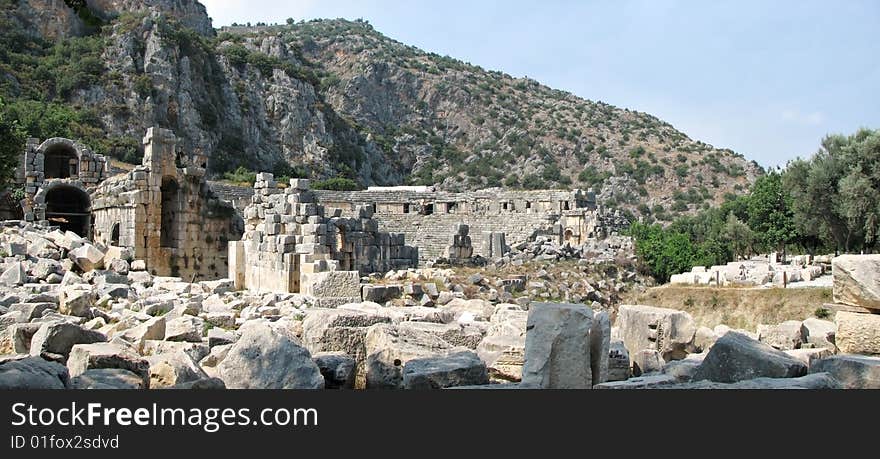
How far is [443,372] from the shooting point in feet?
20.0

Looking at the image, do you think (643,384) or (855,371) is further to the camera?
(855,371)

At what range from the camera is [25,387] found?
5062 mm

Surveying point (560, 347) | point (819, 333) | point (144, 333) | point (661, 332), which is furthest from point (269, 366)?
point (819, 333)

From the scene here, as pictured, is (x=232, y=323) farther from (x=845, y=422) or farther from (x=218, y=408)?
(x=845, y=422)

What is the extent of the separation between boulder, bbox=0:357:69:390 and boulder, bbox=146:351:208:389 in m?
0.74

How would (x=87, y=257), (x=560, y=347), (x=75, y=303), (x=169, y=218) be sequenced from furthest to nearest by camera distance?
(x=169, y=218) < (x=87, y=257) < (x=75, y=303) < (x=560, y=347)

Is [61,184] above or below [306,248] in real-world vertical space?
above

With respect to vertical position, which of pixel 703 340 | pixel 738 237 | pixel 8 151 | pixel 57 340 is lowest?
pixel 703 340

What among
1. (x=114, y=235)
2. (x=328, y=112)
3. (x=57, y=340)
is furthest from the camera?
(x=328, y=112)

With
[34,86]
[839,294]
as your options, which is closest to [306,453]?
[839,294]

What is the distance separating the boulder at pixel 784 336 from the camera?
10.1 m

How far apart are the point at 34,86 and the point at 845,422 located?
2242 inches

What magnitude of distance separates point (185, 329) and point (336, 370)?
3.06 metres

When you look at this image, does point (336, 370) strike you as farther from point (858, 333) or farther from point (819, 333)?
point (819, 333)
